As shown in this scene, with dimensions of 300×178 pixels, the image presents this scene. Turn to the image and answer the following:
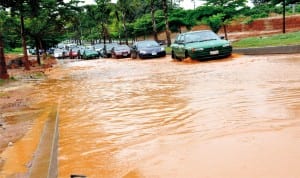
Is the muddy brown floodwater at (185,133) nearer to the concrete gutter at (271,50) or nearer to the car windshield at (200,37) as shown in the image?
the concrete gutter at (271,50)

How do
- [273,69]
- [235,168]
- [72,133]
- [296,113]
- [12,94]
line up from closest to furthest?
[235,168], [296,113], [72,133], [273,69], [12,94]

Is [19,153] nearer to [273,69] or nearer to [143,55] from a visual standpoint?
[273,69]

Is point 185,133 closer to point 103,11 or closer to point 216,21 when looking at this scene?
point 216,21

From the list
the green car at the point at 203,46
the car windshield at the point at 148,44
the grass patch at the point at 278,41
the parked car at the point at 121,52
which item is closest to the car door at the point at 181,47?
the green car at the point at 203,46

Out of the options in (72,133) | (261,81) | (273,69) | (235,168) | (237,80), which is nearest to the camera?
(235,168)

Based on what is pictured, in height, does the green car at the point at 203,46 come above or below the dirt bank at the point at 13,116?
above

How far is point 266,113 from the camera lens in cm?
662

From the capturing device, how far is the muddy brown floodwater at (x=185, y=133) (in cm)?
459

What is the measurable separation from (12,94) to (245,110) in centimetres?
884

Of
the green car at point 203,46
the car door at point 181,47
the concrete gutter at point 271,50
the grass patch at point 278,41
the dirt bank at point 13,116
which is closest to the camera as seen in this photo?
the dirt bank at point 13,116

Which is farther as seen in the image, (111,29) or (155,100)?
(111,29)

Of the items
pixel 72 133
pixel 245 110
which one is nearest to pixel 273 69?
pixel 245 110

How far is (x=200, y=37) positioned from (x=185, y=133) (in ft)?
45.3

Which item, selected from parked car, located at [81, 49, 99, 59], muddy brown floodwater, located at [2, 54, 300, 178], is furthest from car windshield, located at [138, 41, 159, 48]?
muddy brown floodwater, located at [2, 54, 300, 178]
